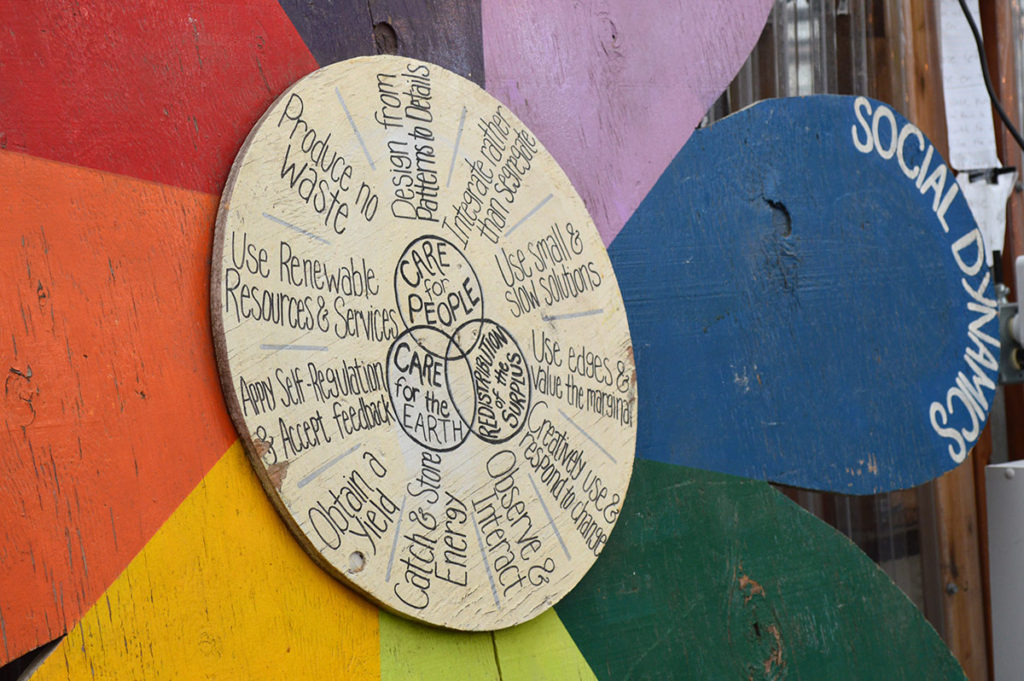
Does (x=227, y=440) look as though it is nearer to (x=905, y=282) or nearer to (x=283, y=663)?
(x=283, y=663)

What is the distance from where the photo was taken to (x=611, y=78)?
124 cm

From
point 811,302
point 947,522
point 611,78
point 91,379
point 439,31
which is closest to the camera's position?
point 91,379

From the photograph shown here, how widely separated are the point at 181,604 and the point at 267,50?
49cm

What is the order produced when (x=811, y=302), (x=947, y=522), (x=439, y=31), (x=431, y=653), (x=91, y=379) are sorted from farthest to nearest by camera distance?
(x=947, y=522) → (x=811, y=302) → (x=439, y=31) → (x=431, y=653) → (x=91, y=379)

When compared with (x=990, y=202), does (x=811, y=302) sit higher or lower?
lower

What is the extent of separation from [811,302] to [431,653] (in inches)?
28.5

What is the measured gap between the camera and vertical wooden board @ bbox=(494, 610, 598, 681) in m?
1.04

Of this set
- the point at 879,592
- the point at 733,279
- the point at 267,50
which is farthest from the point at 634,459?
the point at 267,50

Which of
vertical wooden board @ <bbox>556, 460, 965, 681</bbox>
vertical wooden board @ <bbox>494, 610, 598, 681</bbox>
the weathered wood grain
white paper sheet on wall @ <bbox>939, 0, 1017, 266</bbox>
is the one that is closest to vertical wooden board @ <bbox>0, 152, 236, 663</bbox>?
the weathered wood grain

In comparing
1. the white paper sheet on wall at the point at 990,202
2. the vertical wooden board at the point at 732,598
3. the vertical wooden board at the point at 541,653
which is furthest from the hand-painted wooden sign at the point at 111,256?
the white paper sheet on wall at the point at 990,202

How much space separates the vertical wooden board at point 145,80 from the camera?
2.56ft

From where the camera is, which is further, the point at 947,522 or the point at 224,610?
the point at 947,522

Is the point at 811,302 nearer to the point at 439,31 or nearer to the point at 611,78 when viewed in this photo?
the point at 611,78

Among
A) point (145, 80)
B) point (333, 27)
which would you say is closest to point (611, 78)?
point (333, 27)
